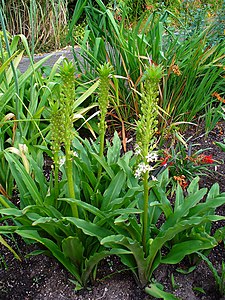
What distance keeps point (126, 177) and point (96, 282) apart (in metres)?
0.56

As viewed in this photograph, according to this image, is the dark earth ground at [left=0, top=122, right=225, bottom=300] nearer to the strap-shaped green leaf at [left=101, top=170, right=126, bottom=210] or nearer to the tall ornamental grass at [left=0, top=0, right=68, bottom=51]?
the strap-shaped green leaf at [left=101, top=170, right=126, bottom=210]

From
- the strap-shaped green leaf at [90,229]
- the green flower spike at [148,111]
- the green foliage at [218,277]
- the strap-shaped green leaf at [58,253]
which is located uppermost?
the green flower spike at [148,111]

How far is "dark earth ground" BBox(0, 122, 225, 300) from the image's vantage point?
1940mm

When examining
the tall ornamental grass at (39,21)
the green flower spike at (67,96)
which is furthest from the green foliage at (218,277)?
the tall ornamental grass at (39,21)

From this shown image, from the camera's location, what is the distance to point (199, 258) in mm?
2021

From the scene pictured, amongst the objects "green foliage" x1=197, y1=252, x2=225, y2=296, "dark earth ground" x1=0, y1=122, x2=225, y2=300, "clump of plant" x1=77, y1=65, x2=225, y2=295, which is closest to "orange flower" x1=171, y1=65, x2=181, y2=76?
"clump of plant" x1=77, y1=65, x2=225, y2=295

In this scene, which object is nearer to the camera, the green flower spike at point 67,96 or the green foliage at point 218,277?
the green flower spike at point 67,96

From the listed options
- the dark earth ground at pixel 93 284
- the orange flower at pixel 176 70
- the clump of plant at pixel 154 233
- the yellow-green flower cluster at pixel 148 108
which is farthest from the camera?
the orange flower at pixel 176 70

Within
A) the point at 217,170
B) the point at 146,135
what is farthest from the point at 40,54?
the point at 146,135

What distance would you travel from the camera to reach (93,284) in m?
1.98

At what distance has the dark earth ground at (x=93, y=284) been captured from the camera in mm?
1940

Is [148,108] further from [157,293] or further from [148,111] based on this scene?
[157,293]

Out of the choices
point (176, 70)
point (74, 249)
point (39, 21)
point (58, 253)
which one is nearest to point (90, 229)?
point (74, 249)

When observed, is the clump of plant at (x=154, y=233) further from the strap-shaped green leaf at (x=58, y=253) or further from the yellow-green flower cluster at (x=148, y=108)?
the strap-shaped green leaf at (x=58, y=253)
